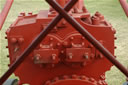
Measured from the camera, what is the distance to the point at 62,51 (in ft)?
5.25

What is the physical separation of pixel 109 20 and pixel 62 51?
148 inches

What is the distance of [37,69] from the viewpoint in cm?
167

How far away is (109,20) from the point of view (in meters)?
5.20

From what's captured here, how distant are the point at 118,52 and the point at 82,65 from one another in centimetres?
214

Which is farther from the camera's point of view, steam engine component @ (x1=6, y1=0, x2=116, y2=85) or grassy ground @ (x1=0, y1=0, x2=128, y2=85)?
grassy ground @ (x1=0, y1=0, x2=128, y2=85)

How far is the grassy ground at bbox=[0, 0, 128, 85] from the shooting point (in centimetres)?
315

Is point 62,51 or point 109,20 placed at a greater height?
point 62,51

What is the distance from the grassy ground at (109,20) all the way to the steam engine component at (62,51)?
1.35m

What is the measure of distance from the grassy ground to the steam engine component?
135cm

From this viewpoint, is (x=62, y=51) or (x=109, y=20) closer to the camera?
(x=62, y=51)

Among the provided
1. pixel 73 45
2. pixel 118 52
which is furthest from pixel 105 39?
pixel 118 52

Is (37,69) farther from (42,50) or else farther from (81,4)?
(81,4)

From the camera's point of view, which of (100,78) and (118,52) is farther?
(118,52)

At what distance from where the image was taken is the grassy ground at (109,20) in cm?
315
